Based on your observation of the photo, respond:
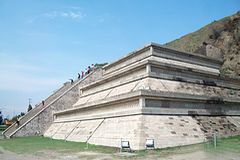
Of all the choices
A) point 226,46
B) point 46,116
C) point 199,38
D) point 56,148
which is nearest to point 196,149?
point 56,148

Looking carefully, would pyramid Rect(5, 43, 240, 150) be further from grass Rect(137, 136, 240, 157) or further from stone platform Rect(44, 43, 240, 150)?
grass Rect(137, 136, 240, 157)

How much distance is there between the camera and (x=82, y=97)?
24.7 meters

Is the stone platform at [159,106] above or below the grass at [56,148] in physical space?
above

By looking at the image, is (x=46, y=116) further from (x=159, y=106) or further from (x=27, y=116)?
(x=159, y=106)

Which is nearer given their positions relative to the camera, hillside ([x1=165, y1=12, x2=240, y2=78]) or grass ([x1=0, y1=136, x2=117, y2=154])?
grass ([x1=0, y1=136, x2=117, y2=154])

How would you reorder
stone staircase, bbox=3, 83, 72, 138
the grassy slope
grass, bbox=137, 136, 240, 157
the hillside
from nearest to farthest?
grass, bbox=137, 136, 240, 157
stone staircase, bbox=3, 83, 72, 138
the hillside
the grassy slope

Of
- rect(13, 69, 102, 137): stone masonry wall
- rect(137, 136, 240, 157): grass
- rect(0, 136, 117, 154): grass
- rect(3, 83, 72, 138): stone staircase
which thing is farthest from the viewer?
rect(3, 83, 72, 138): stone staircase

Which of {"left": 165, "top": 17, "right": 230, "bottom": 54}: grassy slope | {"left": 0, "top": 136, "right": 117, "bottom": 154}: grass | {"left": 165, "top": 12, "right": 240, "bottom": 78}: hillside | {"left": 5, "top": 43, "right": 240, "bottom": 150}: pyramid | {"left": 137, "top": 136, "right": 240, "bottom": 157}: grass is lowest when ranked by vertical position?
{"left": 0, "top": 136, "right": 117, "bottom": 154}: grass

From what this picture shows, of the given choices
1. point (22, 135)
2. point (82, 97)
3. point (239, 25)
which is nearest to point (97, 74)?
point (82, 97)

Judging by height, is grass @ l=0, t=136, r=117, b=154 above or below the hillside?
below

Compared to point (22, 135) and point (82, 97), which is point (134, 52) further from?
point (22, 135)

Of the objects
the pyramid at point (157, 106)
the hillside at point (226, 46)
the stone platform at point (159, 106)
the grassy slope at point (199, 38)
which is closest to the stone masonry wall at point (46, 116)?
the pyramid at point (157, 106)

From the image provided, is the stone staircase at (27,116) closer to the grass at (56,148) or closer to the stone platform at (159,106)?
the stone platform at (159,106)

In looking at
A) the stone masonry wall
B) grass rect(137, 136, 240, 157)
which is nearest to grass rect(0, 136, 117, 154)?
grass rect(137, 136, 240, 157)
